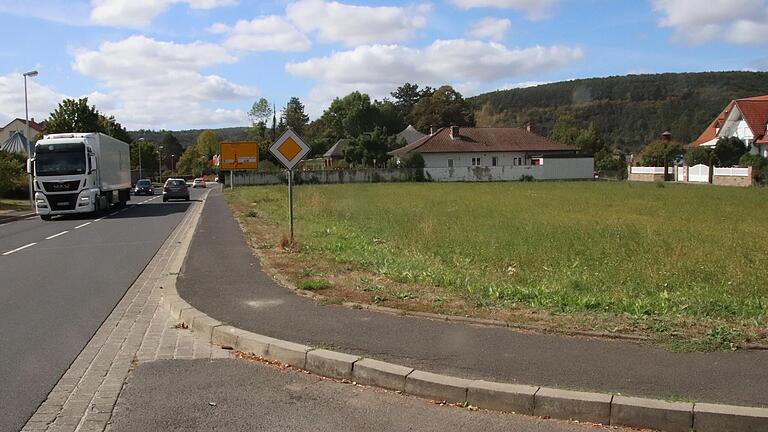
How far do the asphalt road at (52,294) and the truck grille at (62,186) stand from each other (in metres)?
5.71

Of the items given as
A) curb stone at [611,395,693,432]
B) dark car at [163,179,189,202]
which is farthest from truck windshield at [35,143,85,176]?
curb stone at [611,395,693,432]

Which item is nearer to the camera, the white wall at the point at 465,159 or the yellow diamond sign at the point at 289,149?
the yellow diamond sign at the point at 289,149

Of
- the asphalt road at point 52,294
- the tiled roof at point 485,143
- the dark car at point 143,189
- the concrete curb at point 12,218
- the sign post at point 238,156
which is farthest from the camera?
the tiled roof at point 485,143

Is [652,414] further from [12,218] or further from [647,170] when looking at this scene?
[647,170]

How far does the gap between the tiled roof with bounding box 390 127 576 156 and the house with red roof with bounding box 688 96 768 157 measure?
59.2ft

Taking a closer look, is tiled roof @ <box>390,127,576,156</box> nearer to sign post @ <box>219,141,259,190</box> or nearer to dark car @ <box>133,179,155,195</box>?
sign post @ <box>219,141,259,190</box>

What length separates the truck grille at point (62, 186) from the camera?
1128 inches

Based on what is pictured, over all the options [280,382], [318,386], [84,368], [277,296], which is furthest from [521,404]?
[277,296]

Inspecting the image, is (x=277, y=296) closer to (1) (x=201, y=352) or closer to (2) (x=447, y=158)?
(1) (x=201, y=352)

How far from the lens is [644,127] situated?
6407 inches

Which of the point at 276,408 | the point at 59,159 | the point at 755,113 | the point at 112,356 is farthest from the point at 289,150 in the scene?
the point at 755,113

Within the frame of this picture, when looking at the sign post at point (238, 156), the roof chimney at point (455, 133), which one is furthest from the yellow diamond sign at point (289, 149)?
the roof chimney at point (455, 133)

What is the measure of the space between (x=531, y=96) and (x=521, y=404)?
199634mm

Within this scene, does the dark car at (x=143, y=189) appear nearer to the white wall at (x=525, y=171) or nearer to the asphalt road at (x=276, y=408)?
the white wall at (x=525, y=171)
